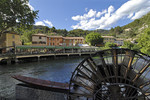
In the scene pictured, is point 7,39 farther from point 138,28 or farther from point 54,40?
point 138,28

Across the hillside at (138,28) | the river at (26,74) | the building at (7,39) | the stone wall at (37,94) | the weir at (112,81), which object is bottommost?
the river at (26,74)

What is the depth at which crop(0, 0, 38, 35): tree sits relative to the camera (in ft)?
36.8

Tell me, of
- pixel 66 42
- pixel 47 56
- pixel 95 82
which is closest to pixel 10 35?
pixel 47 56

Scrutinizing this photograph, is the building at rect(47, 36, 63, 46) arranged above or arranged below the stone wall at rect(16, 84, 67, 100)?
above

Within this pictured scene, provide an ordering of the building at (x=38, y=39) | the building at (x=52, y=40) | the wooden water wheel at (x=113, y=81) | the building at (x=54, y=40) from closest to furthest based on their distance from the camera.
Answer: the wooden water wheel at (x=113, y=81), the building at (x=38, y=39), the building at (x=52, y=40), the building at (x=54, y=40)

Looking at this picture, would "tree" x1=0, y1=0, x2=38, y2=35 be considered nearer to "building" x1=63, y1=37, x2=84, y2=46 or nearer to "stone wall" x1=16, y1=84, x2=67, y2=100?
"stone wall" x1=16, y1=84, x2=67, y2=100

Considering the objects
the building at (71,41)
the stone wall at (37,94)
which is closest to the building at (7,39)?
the building at (71,41)

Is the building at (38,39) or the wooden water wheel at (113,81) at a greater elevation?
the building at (38,39)

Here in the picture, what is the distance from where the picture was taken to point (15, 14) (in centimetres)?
1262

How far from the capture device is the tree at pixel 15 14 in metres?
11.2

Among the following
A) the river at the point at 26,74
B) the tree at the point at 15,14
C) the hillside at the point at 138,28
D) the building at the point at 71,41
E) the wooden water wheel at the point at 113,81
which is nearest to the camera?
the wooden water wheel at the point at 113,81

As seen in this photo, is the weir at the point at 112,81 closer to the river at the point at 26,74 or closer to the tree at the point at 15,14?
the river at the point at 26,74

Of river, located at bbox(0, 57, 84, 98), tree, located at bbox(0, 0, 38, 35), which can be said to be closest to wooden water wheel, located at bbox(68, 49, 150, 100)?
river, located at bbox(0, 57, 84, 98)

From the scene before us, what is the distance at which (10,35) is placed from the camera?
102 ft
